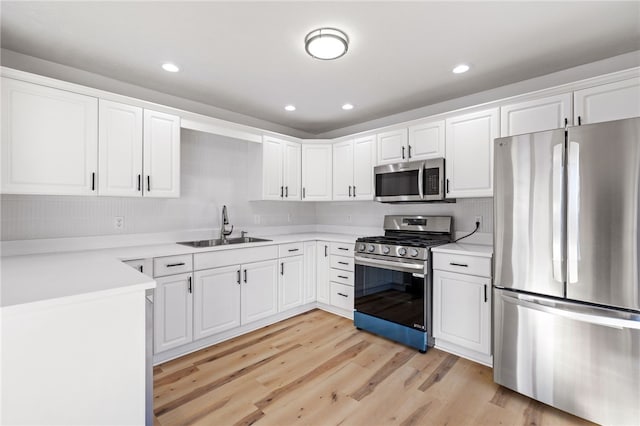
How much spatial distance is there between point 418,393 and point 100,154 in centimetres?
299

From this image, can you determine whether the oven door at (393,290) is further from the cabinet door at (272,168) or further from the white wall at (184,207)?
the white wall at (184,207)

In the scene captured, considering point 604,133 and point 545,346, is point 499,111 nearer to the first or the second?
point 604,133

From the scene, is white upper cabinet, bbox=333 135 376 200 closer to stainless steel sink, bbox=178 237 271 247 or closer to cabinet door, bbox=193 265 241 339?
stainless steel sink, bbox=178 237 271 247

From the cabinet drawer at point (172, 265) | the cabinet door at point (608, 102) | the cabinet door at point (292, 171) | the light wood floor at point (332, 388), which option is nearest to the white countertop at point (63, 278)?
the cabinet drawer at point (172, 265)

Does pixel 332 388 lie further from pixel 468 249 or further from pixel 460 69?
pixel 460 69

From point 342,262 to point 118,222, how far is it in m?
2.28

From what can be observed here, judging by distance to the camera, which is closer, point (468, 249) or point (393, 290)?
point (468, 249)

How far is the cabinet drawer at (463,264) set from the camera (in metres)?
2.43

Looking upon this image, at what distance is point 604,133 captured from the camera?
1.71 m

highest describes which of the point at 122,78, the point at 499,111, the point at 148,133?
the point at 122,78

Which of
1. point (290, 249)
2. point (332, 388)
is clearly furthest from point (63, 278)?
point (290, 249)

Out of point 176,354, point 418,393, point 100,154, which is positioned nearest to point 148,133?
point 100,154

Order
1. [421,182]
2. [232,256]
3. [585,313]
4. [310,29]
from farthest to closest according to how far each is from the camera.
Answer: [421,182] → [232,256] → [310,29] → [585,313]

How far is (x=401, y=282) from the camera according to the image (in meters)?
2.83
